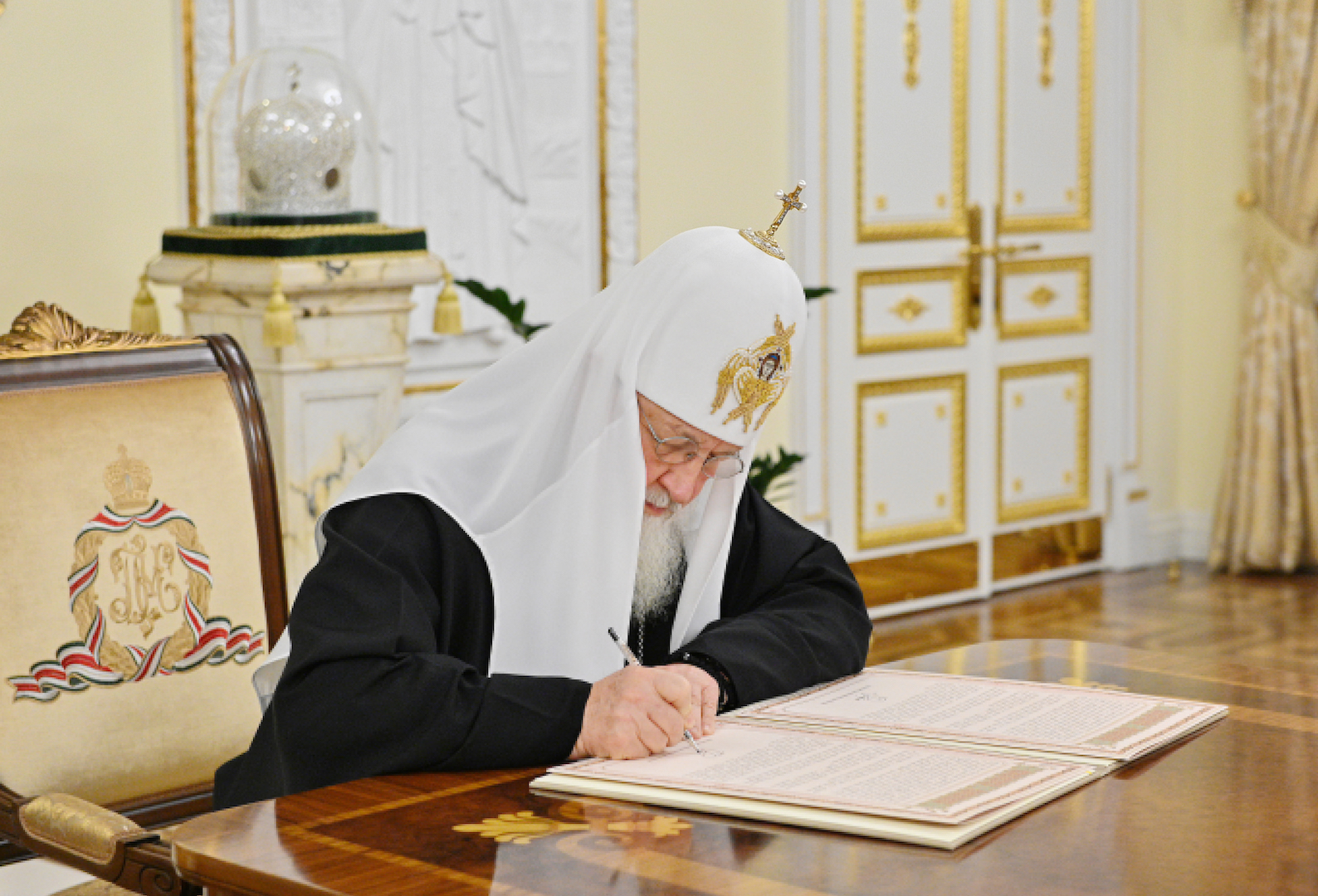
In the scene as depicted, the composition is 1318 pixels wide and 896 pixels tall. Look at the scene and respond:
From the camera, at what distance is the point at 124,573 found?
7.30ft

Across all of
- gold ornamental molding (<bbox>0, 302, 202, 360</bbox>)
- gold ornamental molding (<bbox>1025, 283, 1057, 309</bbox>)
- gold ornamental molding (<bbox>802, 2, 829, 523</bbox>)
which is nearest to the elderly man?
gold ornamental molding (<bbox>0, 302, 202, 360</bbox>)

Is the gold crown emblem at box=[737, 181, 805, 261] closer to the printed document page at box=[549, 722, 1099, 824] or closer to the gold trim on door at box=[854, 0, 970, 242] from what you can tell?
the printed document page at box=[549, 722, 1099, 824]

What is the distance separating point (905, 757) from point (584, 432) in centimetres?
57

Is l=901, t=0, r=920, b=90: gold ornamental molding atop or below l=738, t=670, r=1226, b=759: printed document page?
atop

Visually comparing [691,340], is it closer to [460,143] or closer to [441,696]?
[441,696]

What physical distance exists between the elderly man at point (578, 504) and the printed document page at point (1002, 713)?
0.32 feet

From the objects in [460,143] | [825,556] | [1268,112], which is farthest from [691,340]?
[1268,112]

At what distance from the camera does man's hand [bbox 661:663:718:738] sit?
1.74 meters

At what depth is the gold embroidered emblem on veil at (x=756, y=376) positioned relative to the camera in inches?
79.8

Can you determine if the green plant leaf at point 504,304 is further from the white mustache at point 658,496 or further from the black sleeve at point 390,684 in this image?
the black sleeve at point 390,684

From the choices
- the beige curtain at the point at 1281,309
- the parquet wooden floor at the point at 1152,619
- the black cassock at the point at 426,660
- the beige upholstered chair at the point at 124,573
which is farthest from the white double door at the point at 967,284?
the black cassock at the point at 426,660

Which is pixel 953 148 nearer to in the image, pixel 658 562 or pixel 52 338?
pixel 658 562

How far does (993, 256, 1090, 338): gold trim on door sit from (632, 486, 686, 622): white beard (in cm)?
458

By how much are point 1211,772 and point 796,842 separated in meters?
0.47
